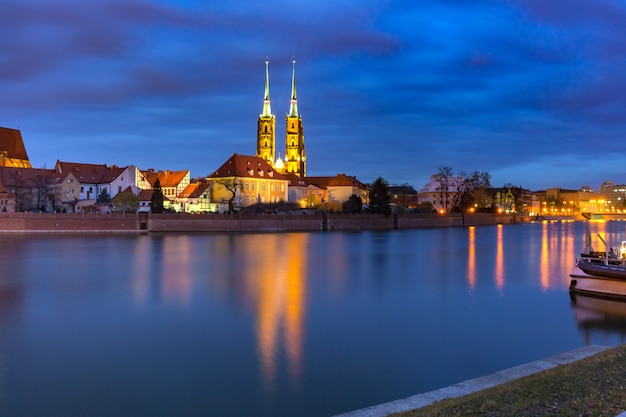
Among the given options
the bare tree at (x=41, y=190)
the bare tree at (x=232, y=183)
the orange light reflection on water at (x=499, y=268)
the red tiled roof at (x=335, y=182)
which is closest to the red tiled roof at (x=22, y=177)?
the bare tree at (x=41, y=190)

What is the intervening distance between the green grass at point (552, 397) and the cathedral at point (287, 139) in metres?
118

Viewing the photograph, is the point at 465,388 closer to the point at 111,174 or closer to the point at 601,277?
the point at 601,277

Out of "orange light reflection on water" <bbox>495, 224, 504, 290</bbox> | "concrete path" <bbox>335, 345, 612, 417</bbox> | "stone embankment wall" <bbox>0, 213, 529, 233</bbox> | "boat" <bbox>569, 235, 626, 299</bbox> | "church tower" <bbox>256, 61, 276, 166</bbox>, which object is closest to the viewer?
"concrete path" <bbox>335, 345, 612, 417</bbox>

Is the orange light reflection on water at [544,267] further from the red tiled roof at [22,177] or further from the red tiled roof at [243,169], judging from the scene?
the red tiled roof at [22,177]

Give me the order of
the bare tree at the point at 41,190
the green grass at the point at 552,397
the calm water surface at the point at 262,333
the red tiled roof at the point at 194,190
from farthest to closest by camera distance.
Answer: the red tiled roof at the point at 194,190
the bare tree at the point at 41,190
the calm water surface at the point at 262,333
the green grass at the point at 552,397

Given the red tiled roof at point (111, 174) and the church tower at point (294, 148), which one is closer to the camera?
the red tiled roof at point (111, 174)

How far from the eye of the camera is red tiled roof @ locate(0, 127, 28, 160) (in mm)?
93500

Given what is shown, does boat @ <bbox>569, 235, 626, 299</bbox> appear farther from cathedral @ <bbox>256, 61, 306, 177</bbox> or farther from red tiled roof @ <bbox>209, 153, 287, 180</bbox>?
cathedral @ <bbox>256, 61, 306, 177</bbox>

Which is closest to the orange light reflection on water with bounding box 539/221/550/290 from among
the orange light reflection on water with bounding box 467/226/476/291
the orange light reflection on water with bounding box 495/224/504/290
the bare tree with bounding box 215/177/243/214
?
the orange light reflection on water with bounding box 495/224/504/290

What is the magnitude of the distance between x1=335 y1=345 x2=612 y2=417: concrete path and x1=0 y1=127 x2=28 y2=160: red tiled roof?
9943 centimetres

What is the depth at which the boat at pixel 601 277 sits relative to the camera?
21703 millimetres

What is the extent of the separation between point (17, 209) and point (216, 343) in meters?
75.3

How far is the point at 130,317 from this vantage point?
1800 cm

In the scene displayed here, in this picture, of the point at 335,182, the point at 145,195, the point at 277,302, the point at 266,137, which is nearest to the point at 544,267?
the point at 277,302
